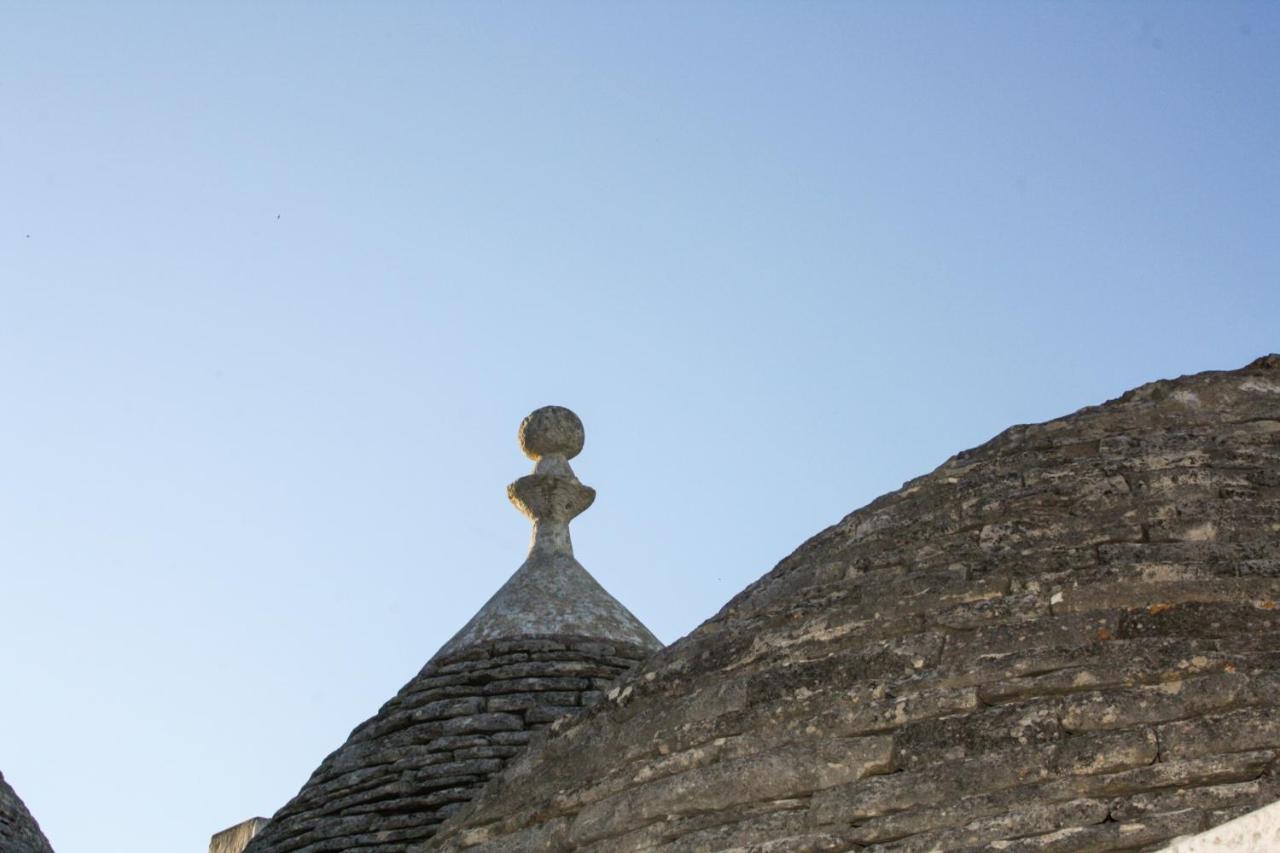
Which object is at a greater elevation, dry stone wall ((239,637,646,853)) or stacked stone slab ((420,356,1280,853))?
dry stone wall ((239,637,646,853))

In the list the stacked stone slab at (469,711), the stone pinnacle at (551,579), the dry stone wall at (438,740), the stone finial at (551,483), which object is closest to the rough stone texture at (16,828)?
the dry stone wall at (438,740)

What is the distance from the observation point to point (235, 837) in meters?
11.7

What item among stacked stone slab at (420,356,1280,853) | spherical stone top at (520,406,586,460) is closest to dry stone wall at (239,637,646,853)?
spherical stone top at (520,406,586,460)

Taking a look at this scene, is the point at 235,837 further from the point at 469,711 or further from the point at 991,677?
the point at 991,677

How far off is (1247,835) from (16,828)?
8.15 meters

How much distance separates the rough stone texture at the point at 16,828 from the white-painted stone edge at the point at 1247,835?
7.77m

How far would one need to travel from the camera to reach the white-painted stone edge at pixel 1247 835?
10.1ft

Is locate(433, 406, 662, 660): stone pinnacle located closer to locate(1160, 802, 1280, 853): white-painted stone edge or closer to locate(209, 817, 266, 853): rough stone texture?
locate(209, 817, 266, 853): rough stone texture

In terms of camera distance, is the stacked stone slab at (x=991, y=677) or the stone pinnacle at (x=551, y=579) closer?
the stacked stone slab at (x=991, y=677)

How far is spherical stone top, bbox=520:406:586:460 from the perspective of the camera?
450 inches

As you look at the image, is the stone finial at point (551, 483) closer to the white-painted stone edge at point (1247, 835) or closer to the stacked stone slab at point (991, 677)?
the stacked stone slab at point (991, 677)

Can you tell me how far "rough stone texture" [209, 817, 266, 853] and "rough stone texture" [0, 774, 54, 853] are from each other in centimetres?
140

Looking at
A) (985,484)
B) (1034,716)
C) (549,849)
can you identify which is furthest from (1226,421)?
(549,849)

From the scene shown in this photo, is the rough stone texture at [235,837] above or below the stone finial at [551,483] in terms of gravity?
below
